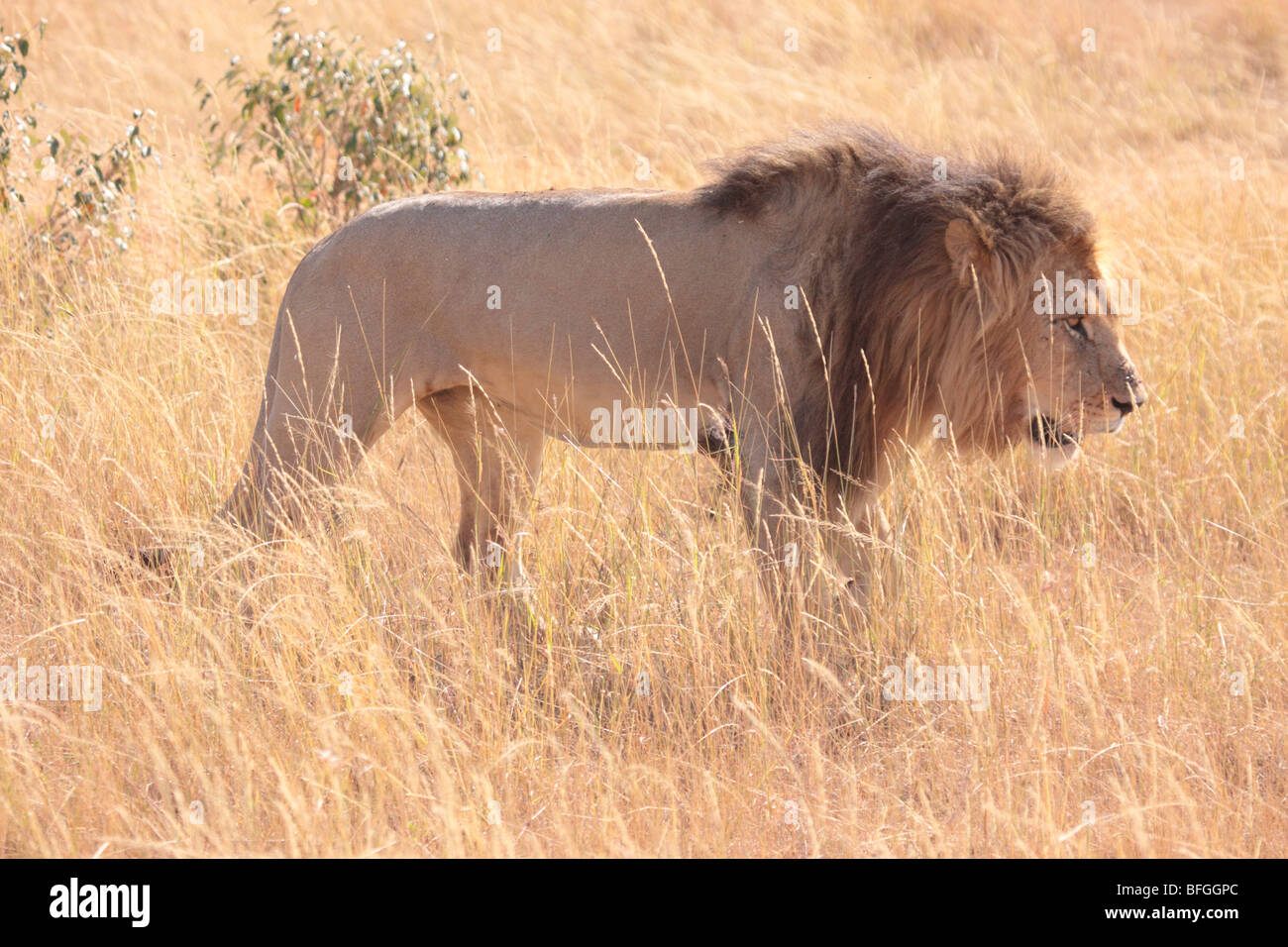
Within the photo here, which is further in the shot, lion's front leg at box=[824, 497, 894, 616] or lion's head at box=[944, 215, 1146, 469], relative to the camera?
lion's front leg at box=[824, 497, 894, 616]

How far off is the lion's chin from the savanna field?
13.2 inches

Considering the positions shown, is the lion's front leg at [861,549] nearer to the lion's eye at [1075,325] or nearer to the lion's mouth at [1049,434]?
the lion's mouth at [1049,434]

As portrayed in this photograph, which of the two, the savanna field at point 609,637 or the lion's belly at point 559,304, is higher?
the lion's belly at point 559,304

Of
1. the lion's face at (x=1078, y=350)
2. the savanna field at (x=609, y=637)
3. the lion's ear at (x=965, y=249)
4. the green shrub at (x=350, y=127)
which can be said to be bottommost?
the savanna field at (x=609, y=637)

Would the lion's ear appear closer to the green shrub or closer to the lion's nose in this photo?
the lion's nose

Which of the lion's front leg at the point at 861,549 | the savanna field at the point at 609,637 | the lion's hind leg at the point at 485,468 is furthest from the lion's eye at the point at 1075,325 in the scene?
the lion's hind leg at the point at 485,468

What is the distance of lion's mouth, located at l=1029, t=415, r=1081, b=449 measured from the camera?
4.26 m

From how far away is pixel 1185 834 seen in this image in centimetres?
322

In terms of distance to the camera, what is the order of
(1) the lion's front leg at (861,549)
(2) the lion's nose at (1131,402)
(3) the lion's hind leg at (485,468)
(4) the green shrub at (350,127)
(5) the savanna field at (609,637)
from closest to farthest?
1. (5) the savanna field at (609,637)
2. (2) the lion's nose at (1131,402)
3. (1) the lion's front leg at (861,549)
4. (3) the lion's hind leg at (485,468)
5. (4) the green shrub at (350,127)

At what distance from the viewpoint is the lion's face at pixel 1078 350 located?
4113mm

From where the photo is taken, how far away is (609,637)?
13.5ft

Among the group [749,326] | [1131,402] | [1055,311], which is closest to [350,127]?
[749,326]

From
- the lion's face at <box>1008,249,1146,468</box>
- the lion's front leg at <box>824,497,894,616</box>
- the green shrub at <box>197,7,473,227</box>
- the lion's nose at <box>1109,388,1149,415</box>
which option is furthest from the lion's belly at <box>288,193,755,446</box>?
the green shrub at <box>197,7,473,227</box>

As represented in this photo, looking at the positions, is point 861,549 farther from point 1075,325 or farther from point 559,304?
point 559,304
